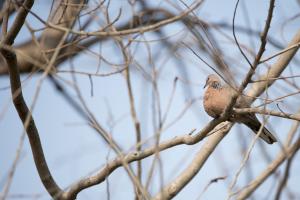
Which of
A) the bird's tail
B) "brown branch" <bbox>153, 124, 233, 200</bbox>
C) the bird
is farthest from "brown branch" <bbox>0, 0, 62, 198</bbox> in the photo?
the bird's tail

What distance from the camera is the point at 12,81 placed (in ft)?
11.6

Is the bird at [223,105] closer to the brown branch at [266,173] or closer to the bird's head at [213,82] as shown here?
the bird's head at [213,82]

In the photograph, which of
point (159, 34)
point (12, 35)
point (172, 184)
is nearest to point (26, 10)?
point (12, 35)

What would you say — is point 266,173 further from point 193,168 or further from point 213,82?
point 213,82

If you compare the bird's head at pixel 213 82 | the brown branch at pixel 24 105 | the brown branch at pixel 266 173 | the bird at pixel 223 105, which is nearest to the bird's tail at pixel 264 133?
the bird at pixel 223 105

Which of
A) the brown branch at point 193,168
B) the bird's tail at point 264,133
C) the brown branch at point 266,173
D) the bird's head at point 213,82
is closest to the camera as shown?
the brown branch at point 193,168

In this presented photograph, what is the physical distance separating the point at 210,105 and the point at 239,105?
1.50 feet

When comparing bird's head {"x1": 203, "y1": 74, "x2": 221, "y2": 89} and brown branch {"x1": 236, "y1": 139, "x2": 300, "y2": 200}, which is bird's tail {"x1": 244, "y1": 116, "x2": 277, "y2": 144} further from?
bird's head {"x1": 203, "y1": 74, "x2": 221, "y2": 89}

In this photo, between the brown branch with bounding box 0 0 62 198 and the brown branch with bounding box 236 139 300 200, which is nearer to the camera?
the brown branch with bounding box 0 0 62 198

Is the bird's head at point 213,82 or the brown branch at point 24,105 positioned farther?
the bird's head at point 213,82

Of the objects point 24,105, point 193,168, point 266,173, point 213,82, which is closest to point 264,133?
point 266,173

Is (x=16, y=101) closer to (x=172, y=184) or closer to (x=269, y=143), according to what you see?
(x=172, y=184)

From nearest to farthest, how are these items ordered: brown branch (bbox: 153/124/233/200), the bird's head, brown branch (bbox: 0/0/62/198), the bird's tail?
brown branch (bbox: 0/0/62/198), brown branch (bbox: 153/124/233/200), the bird's tail, the bird's head

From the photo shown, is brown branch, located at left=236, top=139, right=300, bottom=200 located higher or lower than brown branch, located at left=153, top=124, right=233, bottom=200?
lower
